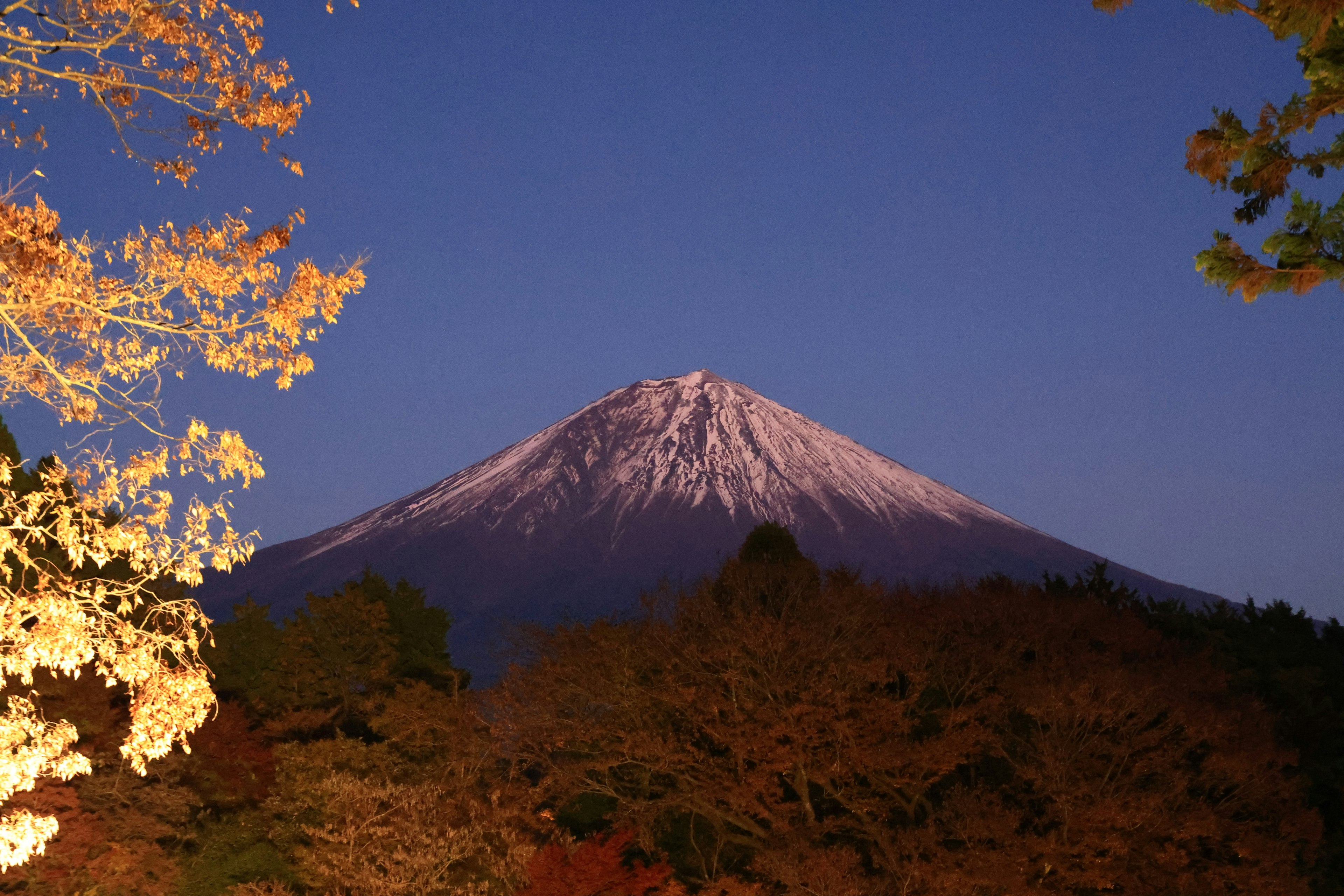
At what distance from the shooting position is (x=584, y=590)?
118688 mm

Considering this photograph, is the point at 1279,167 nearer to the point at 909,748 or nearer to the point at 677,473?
the point at 909,748

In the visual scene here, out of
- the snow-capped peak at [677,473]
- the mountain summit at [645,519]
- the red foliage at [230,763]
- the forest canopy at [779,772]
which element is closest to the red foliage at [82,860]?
the forest canopy at [779,772]

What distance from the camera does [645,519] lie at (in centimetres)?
12962

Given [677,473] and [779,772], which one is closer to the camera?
[779,772]

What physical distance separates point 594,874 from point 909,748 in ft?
21.0

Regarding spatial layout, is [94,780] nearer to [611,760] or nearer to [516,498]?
[611,760]

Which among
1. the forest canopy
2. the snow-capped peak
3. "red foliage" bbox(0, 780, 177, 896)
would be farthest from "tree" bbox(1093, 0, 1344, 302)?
the snow-capped peak

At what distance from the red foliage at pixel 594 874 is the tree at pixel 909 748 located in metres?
0.63

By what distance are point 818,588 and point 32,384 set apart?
61.5ft

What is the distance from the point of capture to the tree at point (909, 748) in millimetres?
16688

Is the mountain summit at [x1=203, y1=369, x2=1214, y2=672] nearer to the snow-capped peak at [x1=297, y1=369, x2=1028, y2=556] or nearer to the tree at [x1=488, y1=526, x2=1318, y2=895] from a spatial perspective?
the snow-capped peak at [x1=297, y1=369, x2=1028, y2=556]

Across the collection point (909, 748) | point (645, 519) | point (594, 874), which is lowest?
point (594, 874)

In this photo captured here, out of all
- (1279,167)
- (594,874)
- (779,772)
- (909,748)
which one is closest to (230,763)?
(594,874)

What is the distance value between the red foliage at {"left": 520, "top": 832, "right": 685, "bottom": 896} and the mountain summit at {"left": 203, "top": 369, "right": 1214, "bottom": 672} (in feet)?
284
